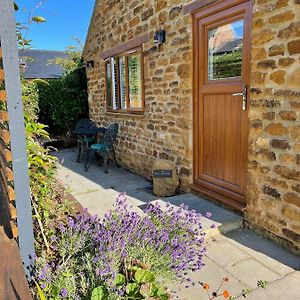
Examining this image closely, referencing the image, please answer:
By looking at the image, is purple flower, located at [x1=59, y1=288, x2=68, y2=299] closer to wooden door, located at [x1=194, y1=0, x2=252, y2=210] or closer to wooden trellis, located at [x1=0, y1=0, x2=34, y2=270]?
wooden trellis, located at [x1=0, y1=0, x2=34, y2=270]

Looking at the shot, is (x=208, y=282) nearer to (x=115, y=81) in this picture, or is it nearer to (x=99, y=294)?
(x=99, y=294)

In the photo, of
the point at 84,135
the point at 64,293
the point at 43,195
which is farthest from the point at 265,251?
the point at 84,135

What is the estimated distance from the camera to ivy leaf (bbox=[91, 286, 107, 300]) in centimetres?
167

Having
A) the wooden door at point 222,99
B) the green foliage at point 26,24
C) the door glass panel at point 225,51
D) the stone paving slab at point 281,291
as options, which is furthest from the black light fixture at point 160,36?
the stone paving slab at point 281,291

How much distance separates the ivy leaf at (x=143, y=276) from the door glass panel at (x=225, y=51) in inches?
102

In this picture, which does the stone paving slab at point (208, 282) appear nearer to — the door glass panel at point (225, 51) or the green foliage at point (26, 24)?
the door glass panel at point (225, 51)

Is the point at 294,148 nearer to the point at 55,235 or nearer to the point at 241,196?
the point at 241,196

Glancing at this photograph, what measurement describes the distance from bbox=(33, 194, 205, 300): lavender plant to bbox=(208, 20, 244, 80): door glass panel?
6.53ft

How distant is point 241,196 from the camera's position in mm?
3535

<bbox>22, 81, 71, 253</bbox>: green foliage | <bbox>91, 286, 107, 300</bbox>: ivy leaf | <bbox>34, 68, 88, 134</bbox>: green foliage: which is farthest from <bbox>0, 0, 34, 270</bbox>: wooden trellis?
<bbox>34, 68, 88, 134</bbox>: green foliage

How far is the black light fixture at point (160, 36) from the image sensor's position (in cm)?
466

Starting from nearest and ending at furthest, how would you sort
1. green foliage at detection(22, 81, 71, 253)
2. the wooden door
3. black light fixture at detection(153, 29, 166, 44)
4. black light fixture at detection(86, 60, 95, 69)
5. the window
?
green foliage at detection(22, 81, 71, 253) < the wooden door < black light fixture at detection(153, 29, 166, 44) < the window < black light fixture at detection(86, 60, 95, 69)

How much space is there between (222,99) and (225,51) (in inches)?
23.7

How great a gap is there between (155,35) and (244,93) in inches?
84.3
